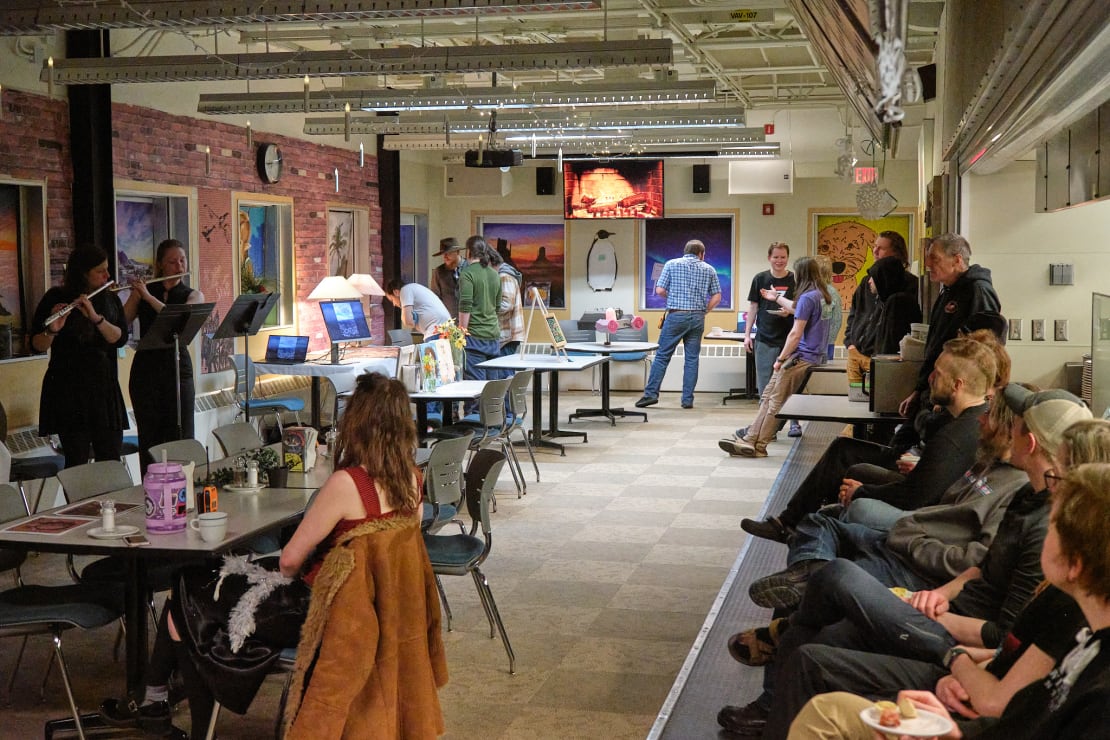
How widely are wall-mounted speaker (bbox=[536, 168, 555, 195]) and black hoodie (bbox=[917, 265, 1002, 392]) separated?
1027cm

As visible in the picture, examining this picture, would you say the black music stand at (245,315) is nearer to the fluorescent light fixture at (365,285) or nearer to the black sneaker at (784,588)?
the fluorescent light fixture at (365,285)

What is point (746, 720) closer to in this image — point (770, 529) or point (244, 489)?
point (770, 529)

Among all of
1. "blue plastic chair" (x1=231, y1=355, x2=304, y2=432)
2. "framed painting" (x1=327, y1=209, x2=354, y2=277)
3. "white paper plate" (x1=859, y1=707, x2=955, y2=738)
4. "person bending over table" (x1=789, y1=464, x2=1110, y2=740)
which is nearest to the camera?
"person bending over table" (x1=789, y1=464, x2=1110, y2=740)

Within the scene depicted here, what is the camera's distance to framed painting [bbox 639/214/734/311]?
16234mm

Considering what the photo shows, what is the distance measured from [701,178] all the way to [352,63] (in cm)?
868

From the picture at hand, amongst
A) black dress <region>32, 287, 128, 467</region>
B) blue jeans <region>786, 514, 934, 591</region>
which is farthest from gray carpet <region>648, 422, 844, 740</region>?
black dress <region>32, 287, 128, 467</region>

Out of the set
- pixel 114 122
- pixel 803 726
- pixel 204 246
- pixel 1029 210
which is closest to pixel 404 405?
pixel 803 726

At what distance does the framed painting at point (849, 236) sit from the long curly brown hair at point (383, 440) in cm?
1274

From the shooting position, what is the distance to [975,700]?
112 inches

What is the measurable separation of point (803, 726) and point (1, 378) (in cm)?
663

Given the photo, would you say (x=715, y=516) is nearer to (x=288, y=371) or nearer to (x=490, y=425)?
(x=490, y=425)

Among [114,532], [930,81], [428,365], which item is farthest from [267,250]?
[114,532]

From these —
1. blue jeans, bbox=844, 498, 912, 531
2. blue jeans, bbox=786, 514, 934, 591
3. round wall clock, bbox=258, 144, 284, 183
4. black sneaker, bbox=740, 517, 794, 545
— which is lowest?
black sneaker, bbox=740, 517, 794, 545

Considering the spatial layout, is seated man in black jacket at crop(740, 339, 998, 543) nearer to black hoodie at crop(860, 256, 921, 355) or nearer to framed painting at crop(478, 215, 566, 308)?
black hoodie at crop(860, 256, 921, 355)
